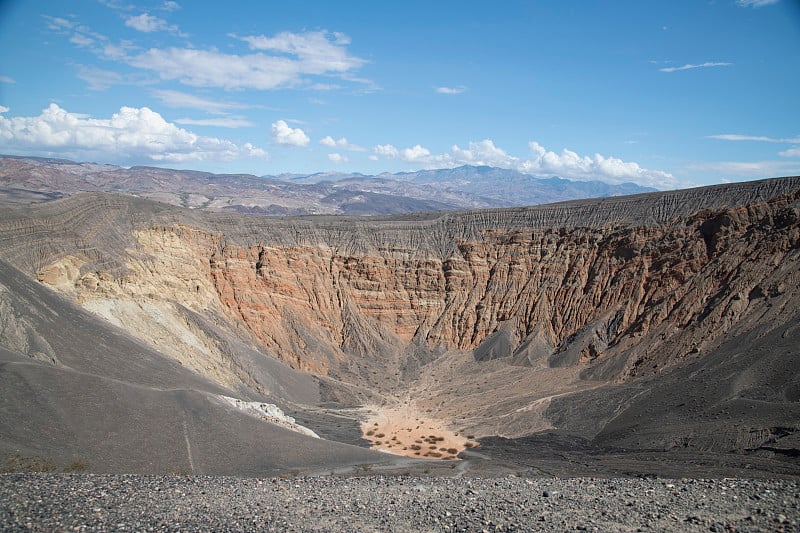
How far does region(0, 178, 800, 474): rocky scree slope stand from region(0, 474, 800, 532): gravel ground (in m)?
14.0

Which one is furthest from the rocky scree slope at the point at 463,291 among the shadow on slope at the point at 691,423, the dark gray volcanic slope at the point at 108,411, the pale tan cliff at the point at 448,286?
the dark gray volcanic slope at the point at 108,411

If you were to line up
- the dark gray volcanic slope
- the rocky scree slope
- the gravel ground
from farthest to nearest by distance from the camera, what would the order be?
the rocky scree slope, the dark gray volcanic slope, the gravel ground

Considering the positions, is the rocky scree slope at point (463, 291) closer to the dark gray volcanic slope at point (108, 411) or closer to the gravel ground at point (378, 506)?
the dark gray volcanic slope at point (108, 411)

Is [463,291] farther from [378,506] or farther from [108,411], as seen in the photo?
[378,506]

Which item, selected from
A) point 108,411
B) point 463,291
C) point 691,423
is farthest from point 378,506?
point 463,291

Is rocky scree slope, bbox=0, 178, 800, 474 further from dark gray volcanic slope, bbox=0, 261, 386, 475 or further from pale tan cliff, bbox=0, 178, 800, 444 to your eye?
dark gray volcanic slope, bbox=0, 261, 386, 475

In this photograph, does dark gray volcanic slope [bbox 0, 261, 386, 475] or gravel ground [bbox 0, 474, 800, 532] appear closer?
gravel ground [bbox 0, 474, 800, 532]

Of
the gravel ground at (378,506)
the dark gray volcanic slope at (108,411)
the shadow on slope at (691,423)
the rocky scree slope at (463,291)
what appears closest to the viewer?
the gravel ground at (378,506)

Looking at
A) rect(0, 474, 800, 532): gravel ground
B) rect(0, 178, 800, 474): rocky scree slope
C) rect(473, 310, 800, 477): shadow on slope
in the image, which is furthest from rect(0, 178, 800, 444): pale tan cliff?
rect(0, 474, 800, 532): gravel ground

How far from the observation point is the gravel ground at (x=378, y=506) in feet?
47.2

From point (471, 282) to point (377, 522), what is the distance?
4413cm

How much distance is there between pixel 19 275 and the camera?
3188cm

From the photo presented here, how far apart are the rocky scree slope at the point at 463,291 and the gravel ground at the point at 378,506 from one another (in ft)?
46.1

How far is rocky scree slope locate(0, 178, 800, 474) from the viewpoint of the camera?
1547 inches
